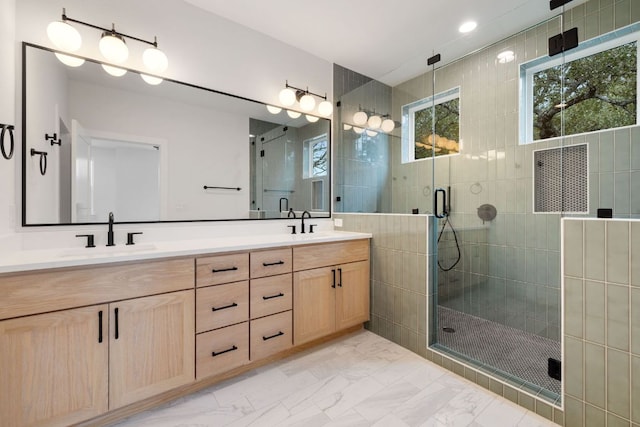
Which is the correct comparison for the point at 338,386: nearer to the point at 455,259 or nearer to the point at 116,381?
the point at 116,381

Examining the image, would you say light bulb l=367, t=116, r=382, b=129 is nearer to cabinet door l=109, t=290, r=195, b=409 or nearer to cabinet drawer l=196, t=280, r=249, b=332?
cabinet drawer l=196, t=280, r=249, b=332

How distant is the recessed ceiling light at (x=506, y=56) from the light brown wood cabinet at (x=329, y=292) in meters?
1.96

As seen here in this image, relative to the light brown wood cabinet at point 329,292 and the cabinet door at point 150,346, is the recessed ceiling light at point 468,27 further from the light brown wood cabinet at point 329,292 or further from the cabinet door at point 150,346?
the cabinet door at point 150,346

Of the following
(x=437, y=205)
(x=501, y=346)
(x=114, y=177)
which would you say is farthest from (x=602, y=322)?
(x=114, y=177)

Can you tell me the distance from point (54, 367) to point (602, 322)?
2.55 metres

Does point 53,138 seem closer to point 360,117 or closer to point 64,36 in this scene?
point 64,36

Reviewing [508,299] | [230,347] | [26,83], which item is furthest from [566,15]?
[26,83]

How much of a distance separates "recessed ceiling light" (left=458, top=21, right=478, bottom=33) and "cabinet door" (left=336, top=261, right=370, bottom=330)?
2.26 m

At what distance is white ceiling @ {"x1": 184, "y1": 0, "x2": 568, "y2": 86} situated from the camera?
2.16 meters

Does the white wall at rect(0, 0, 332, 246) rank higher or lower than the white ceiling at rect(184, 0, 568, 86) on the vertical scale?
lower

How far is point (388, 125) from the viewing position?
3.08m

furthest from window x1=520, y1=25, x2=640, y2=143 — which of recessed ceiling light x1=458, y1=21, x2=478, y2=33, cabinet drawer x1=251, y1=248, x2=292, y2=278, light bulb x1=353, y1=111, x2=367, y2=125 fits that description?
cabinet drawer x1=251, y1=248, x2=292, y2=278

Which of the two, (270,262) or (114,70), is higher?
(114,70)

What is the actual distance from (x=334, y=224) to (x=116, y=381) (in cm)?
208
